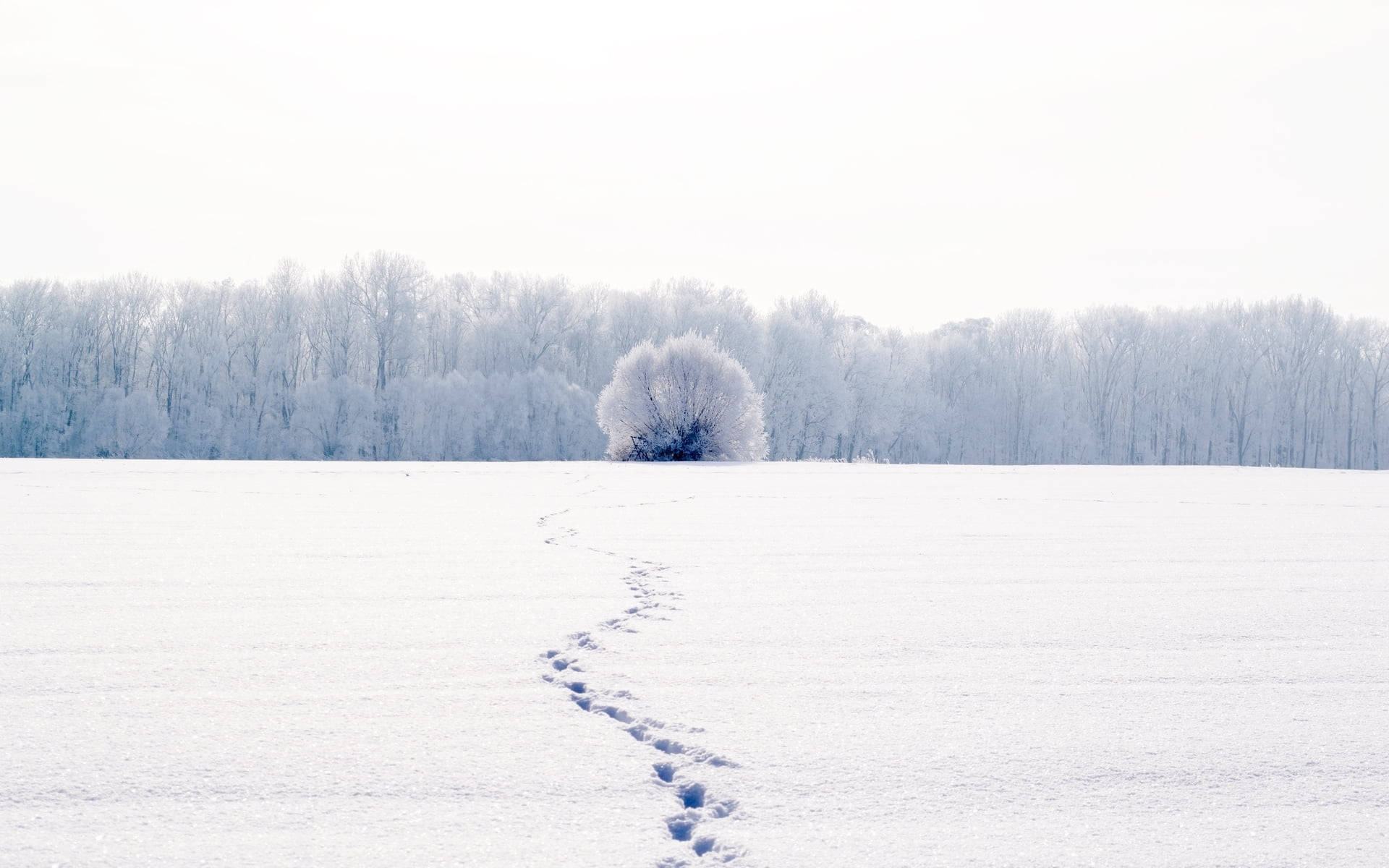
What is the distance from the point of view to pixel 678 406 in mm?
23172

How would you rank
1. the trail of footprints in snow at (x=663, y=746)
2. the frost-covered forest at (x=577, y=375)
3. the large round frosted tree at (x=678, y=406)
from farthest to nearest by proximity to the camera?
the frost-covered forest at (x=577, y=375)
the large round frosted tree at (x=678, y=406)
the trail of footprints in snow at (x=663, y=746)

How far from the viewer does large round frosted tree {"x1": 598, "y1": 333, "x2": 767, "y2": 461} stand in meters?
23.1

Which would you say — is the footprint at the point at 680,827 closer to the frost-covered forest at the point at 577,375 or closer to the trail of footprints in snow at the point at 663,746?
the trail of footprints in snow at the point at 663,746

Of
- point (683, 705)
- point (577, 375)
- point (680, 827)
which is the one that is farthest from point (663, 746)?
point (577, 375)

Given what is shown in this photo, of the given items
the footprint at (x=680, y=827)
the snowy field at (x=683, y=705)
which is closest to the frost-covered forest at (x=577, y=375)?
the snowy field at (x=683, y=705)

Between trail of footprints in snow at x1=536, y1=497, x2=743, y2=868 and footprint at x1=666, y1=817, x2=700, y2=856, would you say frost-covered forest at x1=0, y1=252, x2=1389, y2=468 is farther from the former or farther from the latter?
A: footprint at x1=666, y1=817, x2=700, y2=856

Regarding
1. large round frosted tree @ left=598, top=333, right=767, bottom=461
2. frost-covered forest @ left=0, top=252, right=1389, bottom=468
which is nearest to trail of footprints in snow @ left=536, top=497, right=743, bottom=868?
large round frosted tree @ left=598, top=333, right=767, bottom=461

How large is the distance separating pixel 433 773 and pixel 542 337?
42.6 meters

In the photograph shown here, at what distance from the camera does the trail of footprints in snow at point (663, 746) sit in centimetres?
176

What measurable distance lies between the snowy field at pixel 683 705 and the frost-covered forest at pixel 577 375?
3492 cm

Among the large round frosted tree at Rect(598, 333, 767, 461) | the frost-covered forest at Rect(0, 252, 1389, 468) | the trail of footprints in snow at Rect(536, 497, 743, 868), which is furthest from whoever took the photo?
the frost-covered forest at Rect(0, 252, 1389, 468)

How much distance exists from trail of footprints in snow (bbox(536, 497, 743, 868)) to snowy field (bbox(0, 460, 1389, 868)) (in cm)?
1

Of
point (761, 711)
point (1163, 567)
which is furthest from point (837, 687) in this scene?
point (1163, 567)

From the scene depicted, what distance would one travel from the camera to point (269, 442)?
40000 millimetres
